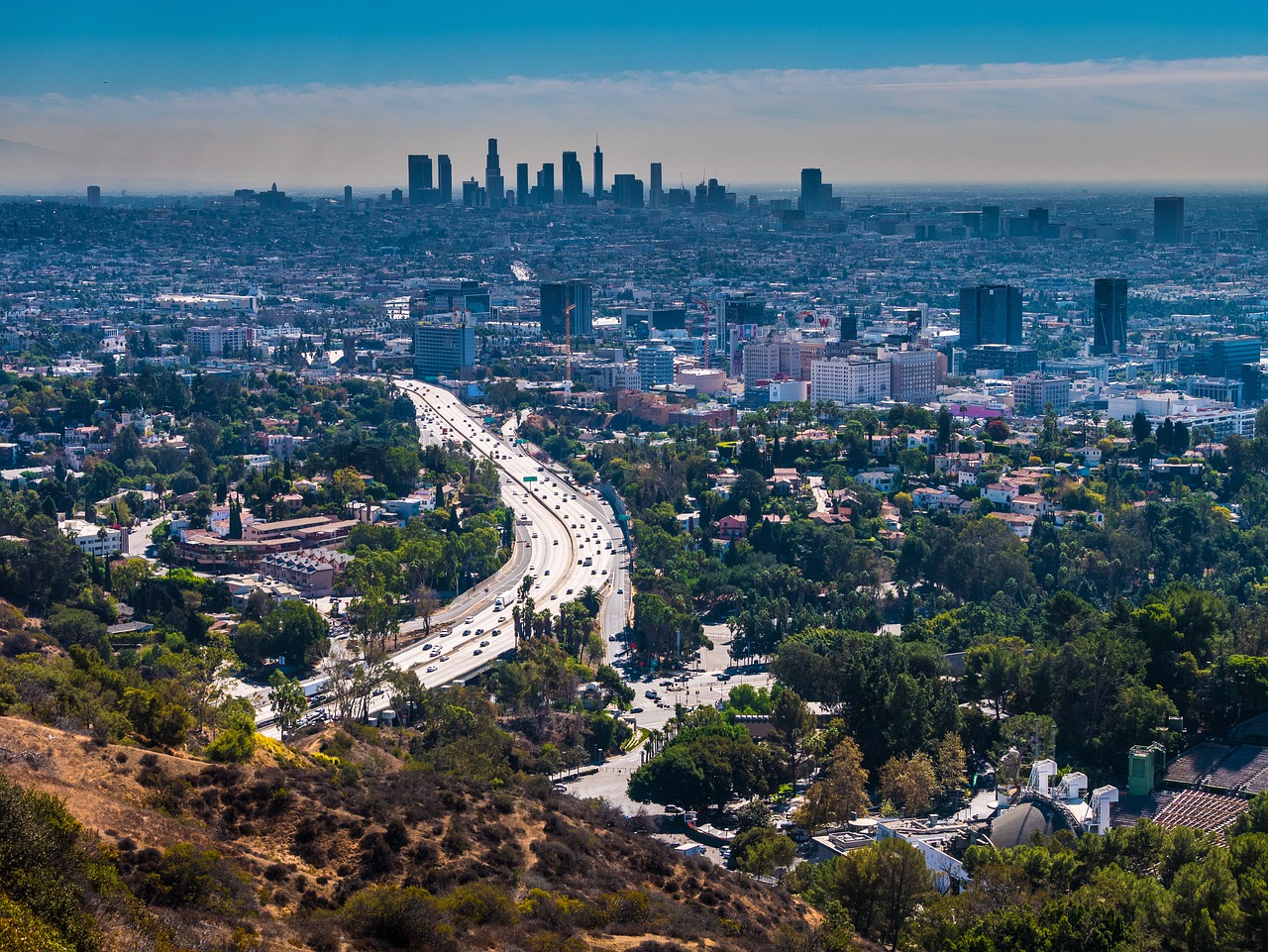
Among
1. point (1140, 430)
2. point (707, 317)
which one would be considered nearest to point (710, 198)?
point (707, 317)

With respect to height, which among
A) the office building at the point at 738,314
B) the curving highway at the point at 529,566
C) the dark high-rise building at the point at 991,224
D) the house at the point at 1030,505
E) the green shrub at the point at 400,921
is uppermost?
the dark high-rise building at the point at 991,224

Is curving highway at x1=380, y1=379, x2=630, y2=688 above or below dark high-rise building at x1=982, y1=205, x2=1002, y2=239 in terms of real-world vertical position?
below

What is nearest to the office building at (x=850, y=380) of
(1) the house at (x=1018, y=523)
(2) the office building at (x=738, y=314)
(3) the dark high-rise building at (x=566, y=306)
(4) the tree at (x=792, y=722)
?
(2) the office building at (x=738, y=314)

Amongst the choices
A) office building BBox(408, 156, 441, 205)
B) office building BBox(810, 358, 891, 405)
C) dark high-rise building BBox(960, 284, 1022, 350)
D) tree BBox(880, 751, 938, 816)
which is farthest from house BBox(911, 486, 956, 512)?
office building BBox(408, 156, 441, 205)

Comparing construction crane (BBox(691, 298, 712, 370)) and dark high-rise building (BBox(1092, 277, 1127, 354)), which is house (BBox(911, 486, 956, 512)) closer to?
construction crane (BBox(691, 298, 712, 370))

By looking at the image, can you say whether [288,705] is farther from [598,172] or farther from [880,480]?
[598,172]

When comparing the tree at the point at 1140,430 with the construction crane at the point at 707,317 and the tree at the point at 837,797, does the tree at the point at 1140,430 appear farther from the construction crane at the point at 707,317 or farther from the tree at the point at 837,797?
the construction crane at the point at 707,317
